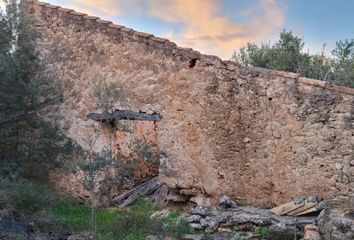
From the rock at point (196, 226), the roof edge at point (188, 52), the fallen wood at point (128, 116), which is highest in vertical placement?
the roof edge at point (188, 52)

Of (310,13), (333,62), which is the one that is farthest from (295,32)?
(310,13)

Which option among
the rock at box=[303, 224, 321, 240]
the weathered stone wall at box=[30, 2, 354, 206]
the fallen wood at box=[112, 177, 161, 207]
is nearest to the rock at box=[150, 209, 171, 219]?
the weathered stone wall at box=[30, 2, 354, 206]

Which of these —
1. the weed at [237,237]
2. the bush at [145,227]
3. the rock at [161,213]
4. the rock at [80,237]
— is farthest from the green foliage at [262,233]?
the rock at [80,237]

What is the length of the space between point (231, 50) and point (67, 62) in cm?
1006

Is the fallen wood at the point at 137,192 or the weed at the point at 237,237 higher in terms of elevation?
the fallen wood at the point at 137,192

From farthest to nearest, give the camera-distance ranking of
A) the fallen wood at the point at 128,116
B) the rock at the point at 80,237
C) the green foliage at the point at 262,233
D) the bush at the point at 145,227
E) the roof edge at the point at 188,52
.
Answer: the fallen wood at the point at 128,116
the roof edge at the point at 188,52
the bush at the point at 145,227
the green foliage at the point at 262,233
the rock at the point at 80,237

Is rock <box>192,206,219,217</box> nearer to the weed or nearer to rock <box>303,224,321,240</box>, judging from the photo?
the weed

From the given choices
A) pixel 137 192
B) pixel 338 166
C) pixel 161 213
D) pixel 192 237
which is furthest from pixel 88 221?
pixel 338 166

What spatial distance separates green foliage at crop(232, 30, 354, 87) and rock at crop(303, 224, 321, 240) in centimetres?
966

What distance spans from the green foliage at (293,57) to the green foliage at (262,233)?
960cm

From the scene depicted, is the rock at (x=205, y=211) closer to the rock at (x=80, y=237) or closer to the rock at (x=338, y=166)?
the rock at (x=80, y=237)

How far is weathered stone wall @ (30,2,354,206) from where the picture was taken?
786 centimetres

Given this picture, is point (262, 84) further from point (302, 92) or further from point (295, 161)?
point (295, 161)

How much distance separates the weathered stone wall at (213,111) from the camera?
7.86m
